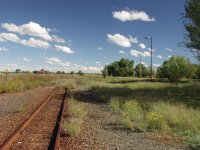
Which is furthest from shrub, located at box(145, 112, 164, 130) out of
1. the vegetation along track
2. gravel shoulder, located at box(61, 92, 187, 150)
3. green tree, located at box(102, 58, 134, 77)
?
green tree, located at box(102, 58, 134, 77)

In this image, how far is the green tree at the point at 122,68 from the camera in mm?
161625

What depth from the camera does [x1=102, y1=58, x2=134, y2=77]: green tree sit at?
161625mm

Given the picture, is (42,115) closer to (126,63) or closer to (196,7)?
(196,7)

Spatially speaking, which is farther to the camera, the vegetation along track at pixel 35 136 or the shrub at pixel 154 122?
the shrub at pixel 154 122

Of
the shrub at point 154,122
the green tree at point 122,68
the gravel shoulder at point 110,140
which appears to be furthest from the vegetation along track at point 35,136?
the green tree at point 122,68

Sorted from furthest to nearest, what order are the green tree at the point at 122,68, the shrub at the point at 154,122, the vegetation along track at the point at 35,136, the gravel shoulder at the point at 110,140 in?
the green tree at the point at 122,68 < the shrub at the point at 154,122 < the gravel shoulder at the point at 110,140 < the vegetation along track at the point at 35,136

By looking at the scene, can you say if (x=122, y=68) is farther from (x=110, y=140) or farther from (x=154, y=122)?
(x=110, y=140)

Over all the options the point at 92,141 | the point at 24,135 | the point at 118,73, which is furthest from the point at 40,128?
the point at 118,73

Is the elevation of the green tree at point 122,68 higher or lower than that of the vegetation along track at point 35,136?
higher

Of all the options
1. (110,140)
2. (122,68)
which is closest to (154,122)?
(110,140)

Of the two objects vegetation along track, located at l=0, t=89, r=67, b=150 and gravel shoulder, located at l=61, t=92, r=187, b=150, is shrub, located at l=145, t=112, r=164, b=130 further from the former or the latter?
vegetation along track, located at l=0, t=89, r=67, b=150

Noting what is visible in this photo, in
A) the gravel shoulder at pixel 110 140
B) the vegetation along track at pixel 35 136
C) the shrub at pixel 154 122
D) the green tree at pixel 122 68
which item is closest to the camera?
the vegetation along track at pixel 35 136

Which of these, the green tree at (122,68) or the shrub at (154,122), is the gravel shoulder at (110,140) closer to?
the shrub at (154,122)

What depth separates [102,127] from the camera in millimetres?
13055
